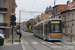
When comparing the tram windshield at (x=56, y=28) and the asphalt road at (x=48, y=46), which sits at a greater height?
the tram windshield at (x=56, y=28)

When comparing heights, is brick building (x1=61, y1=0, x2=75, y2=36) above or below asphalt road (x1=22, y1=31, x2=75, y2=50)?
above

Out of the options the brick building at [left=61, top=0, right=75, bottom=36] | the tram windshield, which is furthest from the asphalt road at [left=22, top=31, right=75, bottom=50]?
the brick building at [left=61, top=0, right=75, bottom=36]

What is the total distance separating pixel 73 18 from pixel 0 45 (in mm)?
21738

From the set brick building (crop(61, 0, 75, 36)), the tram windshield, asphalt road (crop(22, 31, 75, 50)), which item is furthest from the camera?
brick building (crop(61, 0, 75, 36))

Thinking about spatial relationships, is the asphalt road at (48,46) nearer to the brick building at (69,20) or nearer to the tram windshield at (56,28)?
the tram windshield at (56,28)

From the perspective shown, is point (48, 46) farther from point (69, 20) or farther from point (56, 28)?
point (69, 20)

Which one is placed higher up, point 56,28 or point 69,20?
point 69,20

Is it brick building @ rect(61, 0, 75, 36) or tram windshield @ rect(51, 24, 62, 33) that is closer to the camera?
tram windshield @ rect(51, 24, 62, 33)

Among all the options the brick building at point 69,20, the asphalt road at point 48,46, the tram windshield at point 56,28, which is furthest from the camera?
the brick building at point 69,20

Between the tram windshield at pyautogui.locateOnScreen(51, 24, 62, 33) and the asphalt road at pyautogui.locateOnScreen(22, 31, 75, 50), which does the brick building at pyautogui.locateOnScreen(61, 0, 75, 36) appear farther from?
the asphalt road at pyautogui.locateOnScreen(22, 31, 75, 50)

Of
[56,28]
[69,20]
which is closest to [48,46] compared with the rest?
[56,28]

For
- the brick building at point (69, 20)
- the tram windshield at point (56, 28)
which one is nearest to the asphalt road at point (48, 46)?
the tram windshield at point (56, 28)

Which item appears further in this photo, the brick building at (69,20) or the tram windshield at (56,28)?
the brick building at (69,20)

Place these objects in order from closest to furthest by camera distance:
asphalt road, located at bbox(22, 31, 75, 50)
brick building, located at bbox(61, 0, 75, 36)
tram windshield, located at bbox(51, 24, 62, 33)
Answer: asphalt road, located at bbox(22, 31, 75, 50) → tram windshield, located at bbox(51, 24, 62, 33) → brick building, located at bbox(61, 0, 75, 36)
